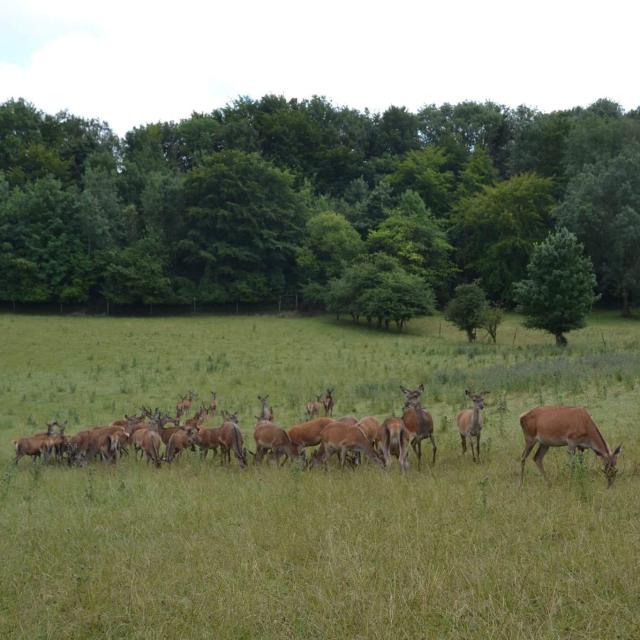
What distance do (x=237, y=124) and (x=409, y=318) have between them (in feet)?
118

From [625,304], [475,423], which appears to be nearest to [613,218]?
[625,304]

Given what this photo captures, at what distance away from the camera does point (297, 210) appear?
2574 inches

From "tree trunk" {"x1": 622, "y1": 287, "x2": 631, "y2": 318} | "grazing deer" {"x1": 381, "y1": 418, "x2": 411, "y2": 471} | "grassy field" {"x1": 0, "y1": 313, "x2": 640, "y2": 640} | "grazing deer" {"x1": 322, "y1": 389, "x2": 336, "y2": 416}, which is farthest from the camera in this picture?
"tree trunk" {"x1": 622, "y1": 287, "x2": 631, "y2": 318}

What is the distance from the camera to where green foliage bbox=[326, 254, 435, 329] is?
51.8 meters

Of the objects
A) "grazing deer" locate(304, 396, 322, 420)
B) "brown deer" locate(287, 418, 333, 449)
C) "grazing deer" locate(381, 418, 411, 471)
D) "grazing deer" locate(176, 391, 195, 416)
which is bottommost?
"grazing deer" locate(176, 391, 195, 416)

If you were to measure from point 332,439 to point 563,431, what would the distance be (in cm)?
428

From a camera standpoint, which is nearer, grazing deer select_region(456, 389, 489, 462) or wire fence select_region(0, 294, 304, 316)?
grazing deer select_region(456, 389, 489, 462)

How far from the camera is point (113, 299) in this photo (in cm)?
5659

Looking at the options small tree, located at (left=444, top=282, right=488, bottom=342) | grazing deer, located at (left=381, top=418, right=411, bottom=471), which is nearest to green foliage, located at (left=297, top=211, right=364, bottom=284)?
small tree, located at (left=444, top=282, right=488, bottom=342)

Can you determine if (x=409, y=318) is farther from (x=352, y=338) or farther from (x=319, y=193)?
(x=319, y=193)

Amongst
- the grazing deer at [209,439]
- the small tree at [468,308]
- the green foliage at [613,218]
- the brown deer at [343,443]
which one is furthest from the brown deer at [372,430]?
the green foliage at [613,218]

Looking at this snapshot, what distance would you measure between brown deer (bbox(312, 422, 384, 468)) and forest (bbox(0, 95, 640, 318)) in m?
39.1

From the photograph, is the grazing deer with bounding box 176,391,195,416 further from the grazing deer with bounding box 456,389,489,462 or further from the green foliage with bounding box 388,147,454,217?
the green foliage with bounding box 388,147,454,217

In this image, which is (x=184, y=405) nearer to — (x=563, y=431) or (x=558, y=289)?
(x=563, y=431)
